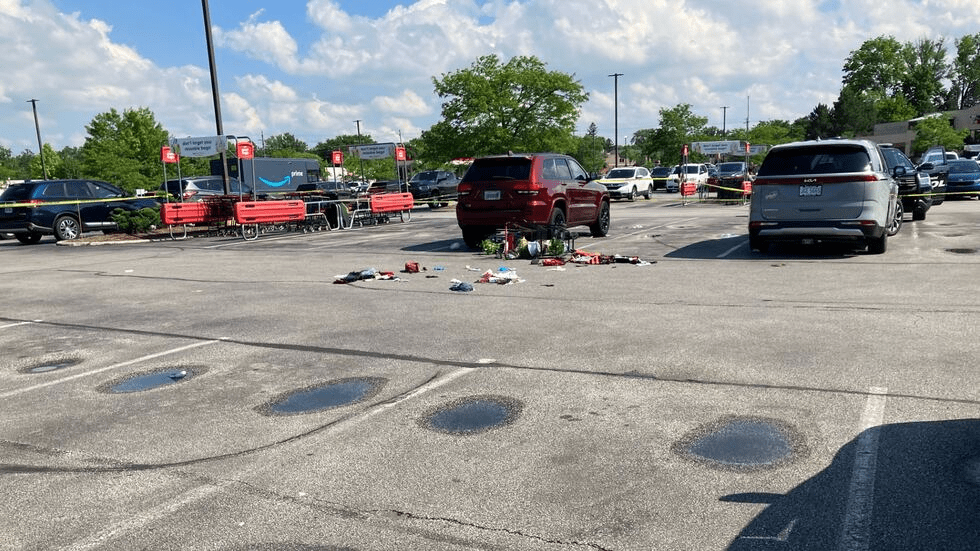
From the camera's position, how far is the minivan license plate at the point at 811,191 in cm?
1154

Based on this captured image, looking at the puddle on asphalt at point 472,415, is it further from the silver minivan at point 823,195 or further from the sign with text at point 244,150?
the sign with text at point 244,150

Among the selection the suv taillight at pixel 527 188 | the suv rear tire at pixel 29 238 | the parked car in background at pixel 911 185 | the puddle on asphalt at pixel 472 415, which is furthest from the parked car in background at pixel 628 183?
the puddle on asphalt at pixel 472 415

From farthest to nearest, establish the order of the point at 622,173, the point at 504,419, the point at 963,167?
the point at 622,173 → the point at 963,167 → the point at 504,419

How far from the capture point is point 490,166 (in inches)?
570

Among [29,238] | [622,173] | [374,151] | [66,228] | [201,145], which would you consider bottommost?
[29,238]

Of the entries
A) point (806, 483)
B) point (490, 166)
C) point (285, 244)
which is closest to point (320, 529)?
point (806, 483)

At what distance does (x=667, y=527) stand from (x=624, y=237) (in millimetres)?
14317

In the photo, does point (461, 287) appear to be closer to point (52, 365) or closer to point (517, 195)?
point (517, 195)

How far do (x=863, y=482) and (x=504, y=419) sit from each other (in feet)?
6.68

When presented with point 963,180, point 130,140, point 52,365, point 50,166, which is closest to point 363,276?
point 52,365

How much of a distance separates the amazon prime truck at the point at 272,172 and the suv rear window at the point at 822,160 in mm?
29367

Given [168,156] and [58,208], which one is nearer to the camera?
[58,208]

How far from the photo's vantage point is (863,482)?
3523mm

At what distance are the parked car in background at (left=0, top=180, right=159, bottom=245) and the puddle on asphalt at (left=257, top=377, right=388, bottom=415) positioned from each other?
19305mm
